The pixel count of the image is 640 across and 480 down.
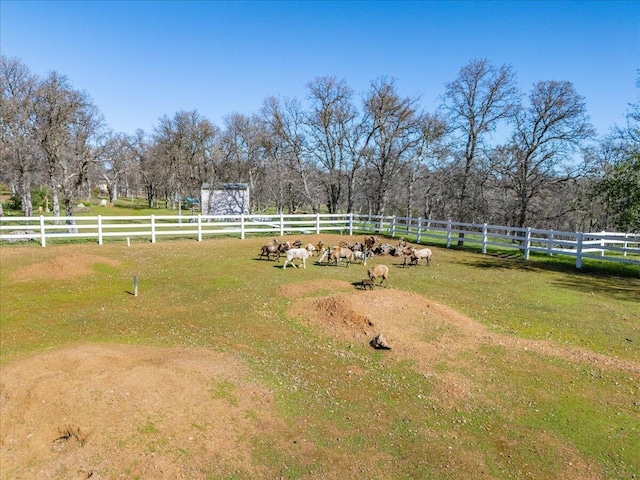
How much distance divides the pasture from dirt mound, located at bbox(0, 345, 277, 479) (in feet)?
0.08

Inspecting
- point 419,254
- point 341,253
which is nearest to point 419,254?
point 419,254

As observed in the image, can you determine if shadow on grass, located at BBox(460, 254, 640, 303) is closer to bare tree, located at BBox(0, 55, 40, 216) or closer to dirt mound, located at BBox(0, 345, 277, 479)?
dirt mound, located at BBox(0, 345, 277, 479)

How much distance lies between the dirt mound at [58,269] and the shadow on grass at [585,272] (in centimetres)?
1454

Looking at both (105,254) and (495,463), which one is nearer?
(495,463)

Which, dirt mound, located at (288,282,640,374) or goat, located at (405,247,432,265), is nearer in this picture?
dirt mound, located at (288,282,640,374)

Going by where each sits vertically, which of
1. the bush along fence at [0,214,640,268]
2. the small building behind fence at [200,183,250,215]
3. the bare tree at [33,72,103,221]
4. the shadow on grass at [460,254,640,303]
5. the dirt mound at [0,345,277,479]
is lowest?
the dirt mound at [0,345,277,479]

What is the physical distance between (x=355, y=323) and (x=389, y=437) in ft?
10.8

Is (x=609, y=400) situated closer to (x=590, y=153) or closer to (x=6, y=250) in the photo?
(x=6, y=250)

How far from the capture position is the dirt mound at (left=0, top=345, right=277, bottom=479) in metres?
4.39

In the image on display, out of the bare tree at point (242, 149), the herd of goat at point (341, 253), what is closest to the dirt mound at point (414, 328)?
the herd of goat at point (341, 253)

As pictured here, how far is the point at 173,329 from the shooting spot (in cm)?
827

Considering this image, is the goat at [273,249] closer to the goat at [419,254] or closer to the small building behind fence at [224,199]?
the goat at [419,254]

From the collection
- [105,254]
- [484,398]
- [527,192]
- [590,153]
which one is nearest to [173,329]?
[484,398]

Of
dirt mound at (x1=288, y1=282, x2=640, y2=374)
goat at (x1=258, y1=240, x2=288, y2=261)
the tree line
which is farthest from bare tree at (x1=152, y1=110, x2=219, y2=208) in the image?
dirt mound at (x1=288, y1=282, x2=640, y2=374)
